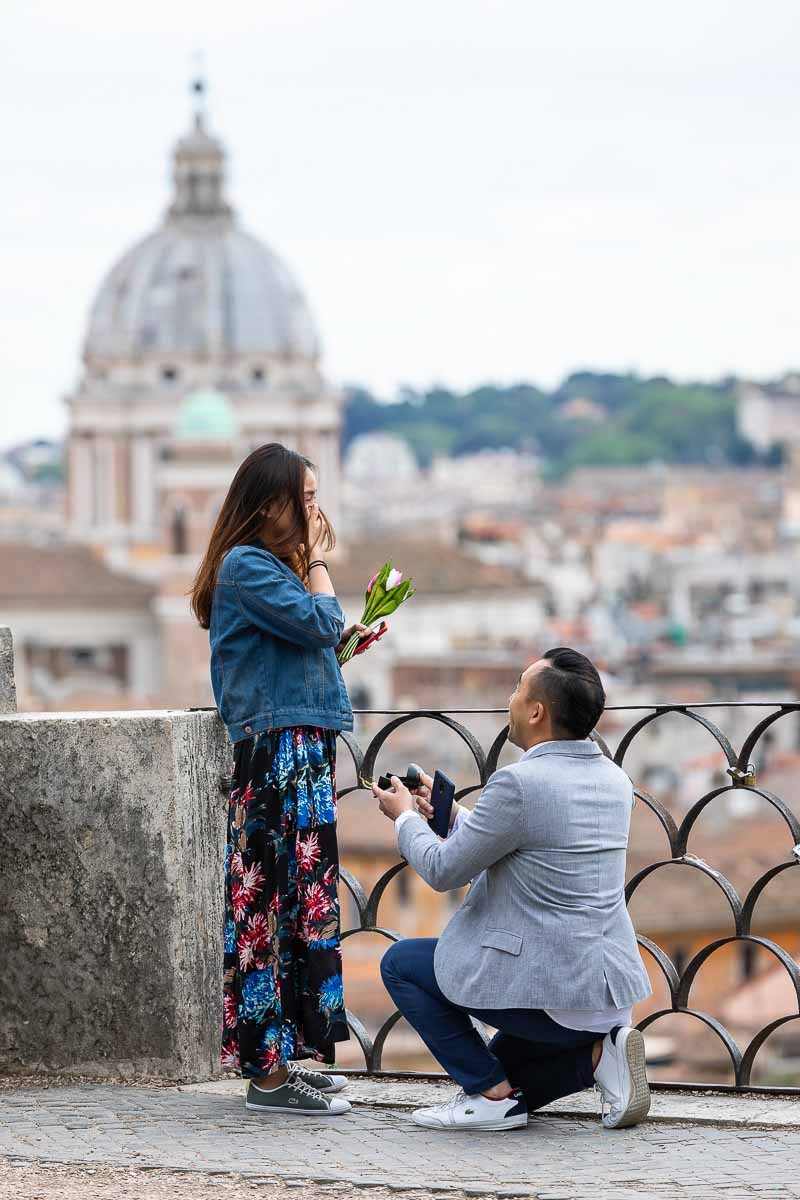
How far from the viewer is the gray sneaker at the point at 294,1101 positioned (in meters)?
3.41

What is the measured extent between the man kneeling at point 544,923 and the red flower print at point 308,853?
143mm

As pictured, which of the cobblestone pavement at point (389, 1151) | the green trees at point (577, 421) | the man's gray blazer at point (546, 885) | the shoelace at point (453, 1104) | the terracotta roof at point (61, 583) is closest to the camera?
the cobblestone pavement at point (389, 1151)

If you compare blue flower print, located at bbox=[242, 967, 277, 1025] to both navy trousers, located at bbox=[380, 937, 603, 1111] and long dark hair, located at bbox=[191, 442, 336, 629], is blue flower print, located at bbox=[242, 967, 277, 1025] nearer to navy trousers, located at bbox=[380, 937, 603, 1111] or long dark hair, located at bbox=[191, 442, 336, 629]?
navy trousers, located at bbox=[380, 937, 603, 1111]

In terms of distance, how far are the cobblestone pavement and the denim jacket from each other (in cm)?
55

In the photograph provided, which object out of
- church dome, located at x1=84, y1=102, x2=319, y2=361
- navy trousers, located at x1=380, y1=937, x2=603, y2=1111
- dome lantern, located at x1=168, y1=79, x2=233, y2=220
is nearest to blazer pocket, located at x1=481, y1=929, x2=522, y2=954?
navy trousers, located at x1=380, y1=937, x2=603, y2=1111

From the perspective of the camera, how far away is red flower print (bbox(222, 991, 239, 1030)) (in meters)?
3.40

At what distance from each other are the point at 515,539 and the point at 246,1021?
88.6 metres

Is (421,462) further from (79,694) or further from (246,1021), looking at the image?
(246,1021)

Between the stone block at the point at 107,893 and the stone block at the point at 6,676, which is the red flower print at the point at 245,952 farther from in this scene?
the stone block at the point at 6,676

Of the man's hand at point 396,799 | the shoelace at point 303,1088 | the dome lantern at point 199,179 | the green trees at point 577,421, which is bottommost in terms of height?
the shoelace at point 303,1088

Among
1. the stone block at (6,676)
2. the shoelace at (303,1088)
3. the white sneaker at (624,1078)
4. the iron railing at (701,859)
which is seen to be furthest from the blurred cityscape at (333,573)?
the white sneaker at (624,1078)

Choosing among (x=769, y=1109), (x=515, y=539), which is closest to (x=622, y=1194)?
(x=769, y=1109)

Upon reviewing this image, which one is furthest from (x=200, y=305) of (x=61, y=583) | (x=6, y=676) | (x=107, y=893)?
(x=107, y=893)

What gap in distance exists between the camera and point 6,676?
3.70 metres
